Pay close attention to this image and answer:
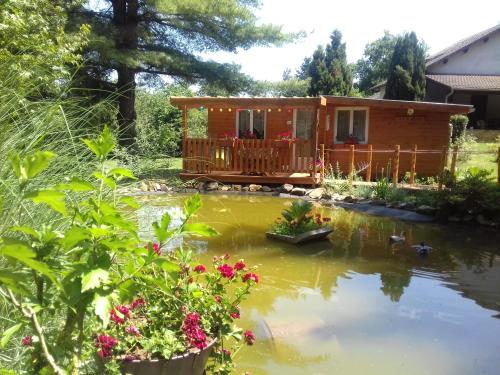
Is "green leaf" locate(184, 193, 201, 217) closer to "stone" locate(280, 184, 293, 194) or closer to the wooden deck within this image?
"stone" locate(280, 184, 293, 194)

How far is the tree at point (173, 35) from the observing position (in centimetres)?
1264

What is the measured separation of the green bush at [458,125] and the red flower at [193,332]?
20447 mm

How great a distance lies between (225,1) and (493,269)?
10.5 meters

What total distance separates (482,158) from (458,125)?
10.4ft

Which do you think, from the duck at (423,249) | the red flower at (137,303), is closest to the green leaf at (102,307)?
the red flower at (137,303)

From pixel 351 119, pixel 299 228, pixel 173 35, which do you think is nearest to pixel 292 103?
pixel 351 119

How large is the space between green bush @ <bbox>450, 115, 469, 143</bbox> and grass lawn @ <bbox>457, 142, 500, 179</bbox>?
0.84 m

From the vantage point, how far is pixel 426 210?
8703mm

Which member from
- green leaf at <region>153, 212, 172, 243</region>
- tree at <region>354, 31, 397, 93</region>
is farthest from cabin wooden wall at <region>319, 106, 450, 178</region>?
tree at <region>354, 31, 397, 93</region>

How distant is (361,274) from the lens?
5215mm

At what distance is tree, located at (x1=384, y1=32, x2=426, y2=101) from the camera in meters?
26.0

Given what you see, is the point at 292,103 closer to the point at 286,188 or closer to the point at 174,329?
the point at 286,188

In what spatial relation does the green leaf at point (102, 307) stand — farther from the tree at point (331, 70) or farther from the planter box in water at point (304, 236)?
the tree at point (331, 70)

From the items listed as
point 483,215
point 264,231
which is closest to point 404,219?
point 483,215
